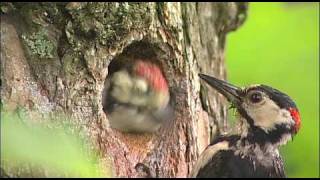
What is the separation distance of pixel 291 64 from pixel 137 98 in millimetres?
1081

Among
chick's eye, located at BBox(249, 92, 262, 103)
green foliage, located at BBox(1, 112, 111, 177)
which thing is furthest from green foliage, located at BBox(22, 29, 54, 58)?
green foliage, located at BBox(1, 112, 111, 177)

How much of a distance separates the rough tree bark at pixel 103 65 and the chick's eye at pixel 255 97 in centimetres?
33

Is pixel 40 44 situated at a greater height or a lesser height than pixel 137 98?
greater

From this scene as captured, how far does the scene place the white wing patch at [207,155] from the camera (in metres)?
2.61

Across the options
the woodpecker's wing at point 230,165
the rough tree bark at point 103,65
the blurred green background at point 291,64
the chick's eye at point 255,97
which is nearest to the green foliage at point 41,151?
the rough tree bark at point 103,65

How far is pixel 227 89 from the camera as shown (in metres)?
2.91

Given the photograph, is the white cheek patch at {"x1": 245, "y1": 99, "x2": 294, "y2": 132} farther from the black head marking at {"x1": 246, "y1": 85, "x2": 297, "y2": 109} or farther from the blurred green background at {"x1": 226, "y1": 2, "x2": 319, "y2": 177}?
the blurred green background at {"x1": 226, "y1": 2, "x2": 319, "y2": 177}

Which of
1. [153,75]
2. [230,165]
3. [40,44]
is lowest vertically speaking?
[230,165]

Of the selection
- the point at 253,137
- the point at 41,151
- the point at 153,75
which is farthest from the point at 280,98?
the point at 41,151

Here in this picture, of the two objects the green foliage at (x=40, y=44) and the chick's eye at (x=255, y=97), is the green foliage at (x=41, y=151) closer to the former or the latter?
the green foliage at (x=40, y=44)

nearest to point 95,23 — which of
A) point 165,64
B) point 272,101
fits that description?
point 165,64

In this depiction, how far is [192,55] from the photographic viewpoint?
304 cm

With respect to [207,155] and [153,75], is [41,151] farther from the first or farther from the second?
[153,75]

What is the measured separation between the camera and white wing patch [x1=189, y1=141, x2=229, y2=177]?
2.61 meters
